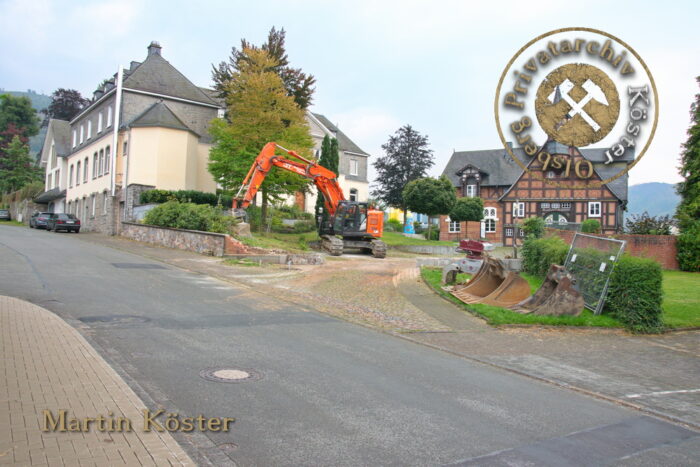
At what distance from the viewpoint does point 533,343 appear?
1041 cm

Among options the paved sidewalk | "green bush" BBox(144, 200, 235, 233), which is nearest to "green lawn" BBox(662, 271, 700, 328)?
the paved sidewalk

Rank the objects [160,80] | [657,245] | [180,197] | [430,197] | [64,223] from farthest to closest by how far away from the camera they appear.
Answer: [430,197], [160,80], [64,223], [180,197], [657,245]

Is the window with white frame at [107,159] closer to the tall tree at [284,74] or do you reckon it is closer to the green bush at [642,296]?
the tall tree at [284,74]

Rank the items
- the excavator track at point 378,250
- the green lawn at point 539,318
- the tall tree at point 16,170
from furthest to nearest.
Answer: the tall tree at point 16,170 → the excavator track at point 378,250 → the green lawn at point 539,318

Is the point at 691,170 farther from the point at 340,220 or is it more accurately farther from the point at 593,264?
the point at 593,264

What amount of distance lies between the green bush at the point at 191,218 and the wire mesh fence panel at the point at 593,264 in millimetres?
15457

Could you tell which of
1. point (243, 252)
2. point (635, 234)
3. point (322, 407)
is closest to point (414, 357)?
point (322, 407)

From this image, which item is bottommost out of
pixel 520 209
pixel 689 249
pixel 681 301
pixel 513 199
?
pixel 681 301

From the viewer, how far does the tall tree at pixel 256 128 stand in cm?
3159

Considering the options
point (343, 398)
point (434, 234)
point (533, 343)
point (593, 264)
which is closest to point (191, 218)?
point (593, 264)

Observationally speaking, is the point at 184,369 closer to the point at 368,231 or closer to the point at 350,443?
the point at 350,443

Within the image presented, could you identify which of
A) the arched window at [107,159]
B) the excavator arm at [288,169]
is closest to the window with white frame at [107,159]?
the arched window at [107,159]

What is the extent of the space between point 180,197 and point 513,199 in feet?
105

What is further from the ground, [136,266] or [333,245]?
[333,245]
